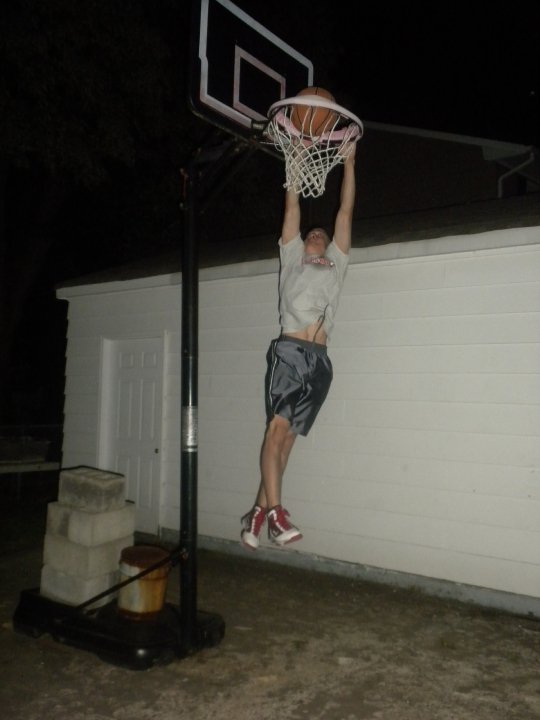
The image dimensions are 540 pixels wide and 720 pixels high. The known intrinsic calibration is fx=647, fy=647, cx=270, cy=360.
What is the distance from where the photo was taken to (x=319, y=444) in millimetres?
6547

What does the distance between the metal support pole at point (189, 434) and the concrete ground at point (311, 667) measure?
1.24 feet

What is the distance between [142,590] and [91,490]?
939 mm

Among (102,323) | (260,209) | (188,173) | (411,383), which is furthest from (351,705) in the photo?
(260,209)

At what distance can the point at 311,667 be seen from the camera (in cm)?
439

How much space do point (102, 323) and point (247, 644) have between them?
5071mm

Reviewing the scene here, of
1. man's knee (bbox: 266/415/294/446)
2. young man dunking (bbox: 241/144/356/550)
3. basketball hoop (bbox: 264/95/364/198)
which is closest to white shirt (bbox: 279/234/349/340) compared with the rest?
young man dunking (bbox: 241/144/356/550)

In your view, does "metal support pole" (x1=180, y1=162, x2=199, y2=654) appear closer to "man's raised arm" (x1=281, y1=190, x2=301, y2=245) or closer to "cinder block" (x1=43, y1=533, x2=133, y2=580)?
"man's raised arm" (x1=281, y1=190, x2=301, y2=245)

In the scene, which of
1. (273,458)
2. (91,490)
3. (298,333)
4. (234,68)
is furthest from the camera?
(91,490)

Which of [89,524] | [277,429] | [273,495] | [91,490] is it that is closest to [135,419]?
[91,490]

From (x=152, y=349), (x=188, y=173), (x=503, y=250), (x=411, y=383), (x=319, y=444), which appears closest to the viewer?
(x=188, y=173)

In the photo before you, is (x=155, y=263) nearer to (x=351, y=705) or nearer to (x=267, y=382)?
(x=267, y=382)

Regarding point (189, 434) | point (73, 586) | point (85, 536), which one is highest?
point (189, 434)

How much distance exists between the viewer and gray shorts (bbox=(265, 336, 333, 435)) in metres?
4.66

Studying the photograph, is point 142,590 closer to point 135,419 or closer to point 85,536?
point 85,536
